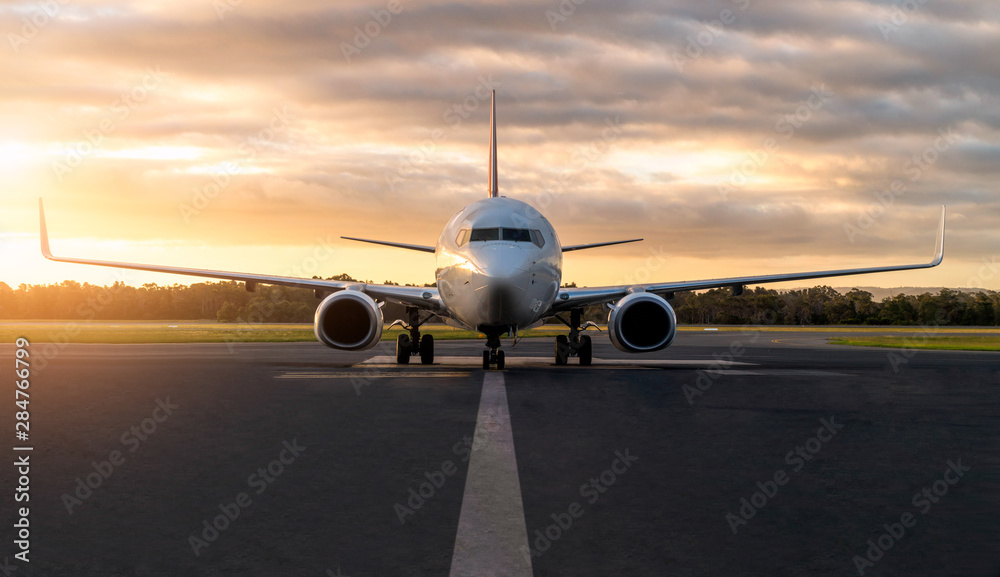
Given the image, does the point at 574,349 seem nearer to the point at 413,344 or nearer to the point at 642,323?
the point at 642,323

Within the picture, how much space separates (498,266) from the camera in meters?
16.8

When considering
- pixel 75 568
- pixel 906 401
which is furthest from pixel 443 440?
pixel 906 401

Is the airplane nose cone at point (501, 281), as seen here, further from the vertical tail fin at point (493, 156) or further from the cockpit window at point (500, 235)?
the vertical tail fin at point (493, 156)

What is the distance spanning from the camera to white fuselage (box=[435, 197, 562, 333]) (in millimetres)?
16938

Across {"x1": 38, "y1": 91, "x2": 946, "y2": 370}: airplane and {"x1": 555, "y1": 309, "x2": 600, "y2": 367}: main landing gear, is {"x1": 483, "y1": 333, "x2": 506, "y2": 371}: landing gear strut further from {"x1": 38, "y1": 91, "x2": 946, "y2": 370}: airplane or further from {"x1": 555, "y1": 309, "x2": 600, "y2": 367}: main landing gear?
{"x1": 555, "y1": 309, "x2": 600, "y2": 367}: main landing gear

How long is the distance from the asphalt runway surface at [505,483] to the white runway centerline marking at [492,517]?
23mm

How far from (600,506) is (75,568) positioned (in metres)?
3.20

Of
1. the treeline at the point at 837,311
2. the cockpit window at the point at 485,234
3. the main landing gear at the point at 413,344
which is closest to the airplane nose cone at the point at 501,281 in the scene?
the cockpit window at the point at 485,234

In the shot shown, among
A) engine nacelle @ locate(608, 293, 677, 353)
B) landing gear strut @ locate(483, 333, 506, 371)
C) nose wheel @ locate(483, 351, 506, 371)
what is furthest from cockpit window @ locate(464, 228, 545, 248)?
nose wheel @ locate(483, 351, 506, 371)

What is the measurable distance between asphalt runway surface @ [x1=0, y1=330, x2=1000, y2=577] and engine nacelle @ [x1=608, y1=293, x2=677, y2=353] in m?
5.89

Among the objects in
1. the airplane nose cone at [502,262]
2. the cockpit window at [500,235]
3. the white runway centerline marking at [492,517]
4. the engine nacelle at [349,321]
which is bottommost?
the white runway centerline marking at [492,517]

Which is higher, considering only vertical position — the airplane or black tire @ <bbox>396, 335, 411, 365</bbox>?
the airplane

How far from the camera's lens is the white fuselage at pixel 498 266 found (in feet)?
55.6

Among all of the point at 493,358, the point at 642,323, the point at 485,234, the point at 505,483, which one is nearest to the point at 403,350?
the point at 493,358
